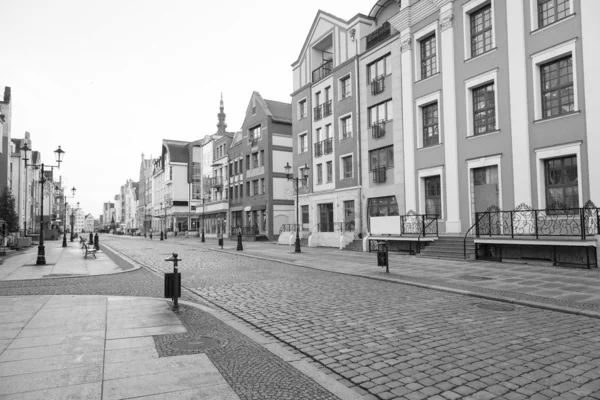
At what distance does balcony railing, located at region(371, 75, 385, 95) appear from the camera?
1051 inches

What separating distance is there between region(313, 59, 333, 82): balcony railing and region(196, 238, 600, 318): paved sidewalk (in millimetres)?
21471

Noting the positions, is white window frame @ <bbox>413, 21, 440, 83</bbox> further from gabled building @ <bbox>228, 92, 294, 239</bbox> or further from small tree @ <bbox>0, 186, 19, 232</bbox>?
small tree @ <bbox>0, 186, 19, 232</bbox>

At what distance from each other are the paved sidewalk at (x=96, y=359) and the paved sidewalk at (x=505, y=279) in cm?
667

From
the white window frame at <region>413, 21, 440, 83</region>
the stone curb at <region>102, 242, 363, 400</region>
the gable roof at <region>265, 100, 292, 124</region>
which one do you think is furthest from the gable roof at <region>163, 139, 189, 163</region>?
the stone curb at <region>102, 242, 363, 400</region>

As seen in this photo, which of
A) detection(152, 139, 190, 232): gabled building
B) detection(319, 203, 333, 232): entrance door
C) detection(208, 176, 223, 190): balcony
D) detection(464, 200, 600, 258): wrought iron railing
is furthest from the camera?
detection(152, 139, 190, 232): gabled building

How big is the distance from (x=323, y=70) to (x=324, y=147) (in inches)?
253

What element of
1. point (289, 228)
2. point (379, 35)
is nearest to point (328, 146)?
point (379, 35)

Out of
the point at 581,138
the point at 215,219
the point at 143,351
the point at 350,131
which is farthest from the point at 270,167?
the point at 143,351

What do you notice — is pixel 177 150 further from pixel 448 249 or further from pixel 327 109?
pixel 448 249

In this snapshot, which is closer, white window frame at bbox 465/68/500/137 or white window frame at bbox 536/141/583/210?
white window frame at bbox 536/141/583/210

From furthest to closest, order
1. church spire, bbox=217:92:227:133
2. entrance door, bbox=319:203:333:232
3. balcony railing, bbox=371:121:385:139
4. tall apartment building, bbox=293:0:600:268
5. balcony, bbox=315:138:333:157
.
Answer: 1. church spire, bbox=217:92:227:133
2. entrance door, bbox=319:203:333:232
3. balcony, bbox=315:138:333:157
4. balcony railing, bbox=371:121:385:139
5. tall apartment building, bbox=293:0:600:268

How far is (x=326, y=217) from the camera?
33406 mm

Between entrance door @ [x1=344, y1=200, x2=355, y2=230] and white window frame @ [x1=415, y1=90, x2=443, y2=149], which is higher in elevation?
white window frame @ [x1=415, y1=90, x2=443, y2=149]

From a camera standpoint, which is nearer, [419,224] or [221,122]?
[419,224]
